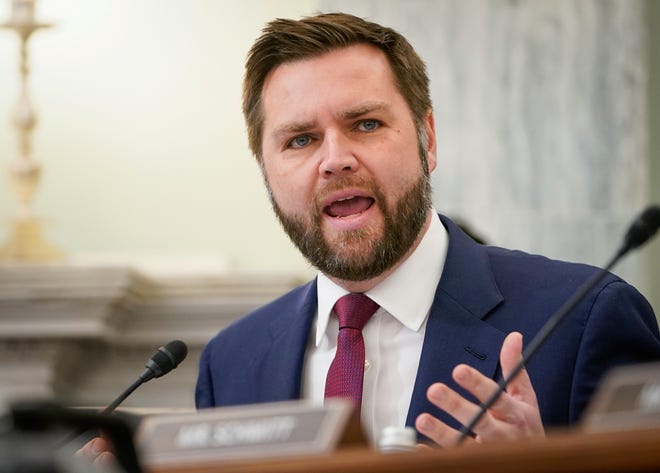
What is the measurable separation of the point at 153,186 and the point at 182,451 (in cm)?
476

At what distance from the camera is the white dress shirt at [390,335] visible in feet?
9.43

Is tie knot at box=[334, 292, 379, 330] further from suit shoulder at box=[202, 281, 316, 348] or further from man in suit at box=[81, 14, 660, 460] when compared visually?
suit shoulder at box=[202, 281, 316, 348]

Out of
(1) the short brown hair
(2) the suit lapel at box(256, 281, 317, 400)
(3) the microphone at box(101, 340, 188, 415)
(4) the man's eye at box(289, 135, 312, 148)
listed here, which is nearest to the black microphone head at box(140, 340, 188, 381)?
(3) the microphone at box(101, 340, 188, 415)

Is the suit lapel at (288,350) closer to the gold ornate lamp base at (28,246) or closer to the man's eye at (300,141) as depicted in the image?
the man's eye at (300,141)

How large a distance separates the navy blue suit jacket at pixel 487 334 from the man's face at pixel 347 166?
0.54ft

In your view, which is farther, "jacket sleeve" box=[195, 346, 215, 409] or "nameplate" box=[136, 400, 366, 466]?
"jacket sleeve" box=[195, 346, 215, 409]

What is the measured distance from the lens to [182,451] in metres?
1.76

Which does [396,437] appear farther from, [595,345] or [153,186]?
[153,186]

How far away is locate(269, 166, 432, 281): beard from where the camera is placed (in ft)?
9.83

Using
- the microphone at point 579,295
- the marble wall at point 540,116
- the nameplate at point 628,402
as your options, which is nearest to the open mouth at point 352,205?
the microphone at point 579,295

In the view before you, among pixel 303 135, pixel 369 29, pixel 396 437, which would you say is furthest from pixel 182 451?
pixel 369 29

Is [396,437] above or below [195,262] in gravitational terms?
above

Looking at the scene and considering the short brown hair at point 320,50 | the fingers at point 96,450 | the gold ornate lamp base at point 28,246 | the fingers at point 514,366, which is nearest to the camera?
the fingers at point 96,450

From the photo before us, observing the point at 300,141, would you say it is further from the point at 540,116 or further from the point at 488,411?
the point at 540,116
